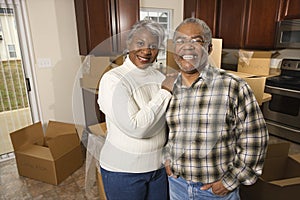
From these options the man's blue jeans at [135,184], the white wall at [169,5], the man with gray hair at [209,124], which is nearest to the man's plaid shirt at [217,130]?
the man with gray hair at [209,124]

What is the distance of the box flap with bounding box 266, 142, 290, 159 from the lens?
1201 millimetres

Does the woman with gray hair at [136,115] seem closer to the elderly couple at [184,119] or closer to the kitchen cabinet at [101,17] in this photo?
the elderly couple at [184,119]

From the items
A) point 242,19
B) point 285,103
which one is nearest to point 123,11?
point 242,19

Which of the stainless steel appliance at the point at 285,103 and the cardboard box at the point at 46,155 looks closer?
the cardboard box at the point at 46,155

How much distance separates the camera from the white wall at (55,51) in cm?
210

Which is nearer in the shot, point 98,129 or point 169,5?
point 98,129

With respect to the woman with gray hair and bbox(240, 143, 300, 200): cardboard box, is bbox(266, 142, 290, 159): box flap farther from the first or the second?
the woman with gray hair

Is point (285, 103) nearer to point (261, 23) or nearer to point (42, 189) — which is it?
point (261, 23)

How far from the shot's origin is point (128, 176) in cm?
81

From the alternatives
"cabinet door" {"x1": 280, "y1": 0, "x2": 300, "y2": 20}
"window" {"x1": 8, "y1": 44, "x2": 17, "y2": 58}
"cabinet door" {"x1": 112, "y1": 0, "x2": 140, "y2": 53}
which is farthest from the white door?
"cabinet door" {"x1": 280, "y1": 0, "x2": 300, "y2": 20}

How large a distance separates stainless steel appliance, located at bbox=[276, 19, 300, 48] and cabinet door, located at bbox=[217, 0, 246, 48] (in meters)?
0.35

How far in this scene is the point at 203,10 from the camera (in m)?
2.25

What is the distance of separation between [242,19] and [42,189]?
2482mm

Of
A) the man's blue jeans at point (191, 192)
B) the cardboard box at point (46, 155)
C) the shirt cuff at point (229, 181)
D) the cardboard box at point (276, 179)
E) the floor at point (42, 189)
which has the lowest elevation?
the floor at point (42, 189)
